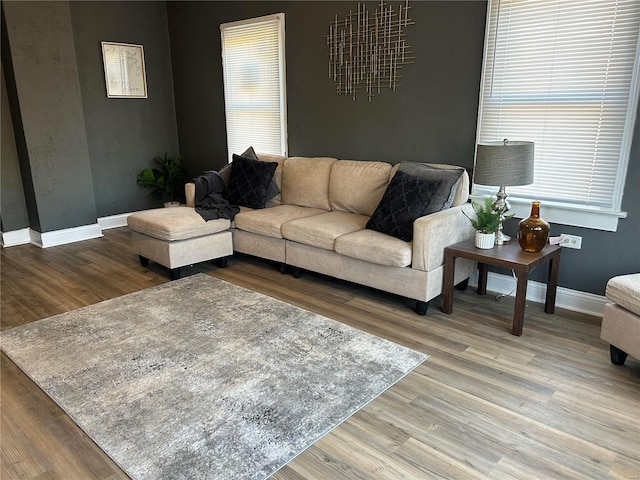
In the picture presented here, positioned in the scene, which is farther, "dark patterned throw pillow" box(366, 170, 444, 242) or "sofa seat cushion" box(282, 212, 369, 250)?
"sofa seat cushion" box(282, 212, 369, 250)

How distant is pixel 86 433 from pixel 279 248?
2176mm

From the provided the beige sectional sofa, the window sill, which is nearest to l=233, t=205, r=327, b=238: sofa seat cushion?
the beige sectional sofa

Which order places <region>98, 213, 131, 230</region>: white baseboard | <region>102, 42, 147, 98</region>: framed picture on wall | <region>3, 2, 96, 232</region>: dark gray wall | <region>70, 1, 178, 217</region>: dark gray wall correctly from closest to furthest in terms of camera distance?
1. <region>3, 2, 96, 232</region>: dark gray wall
2. <region>70, 1, 178, 217</region>: dark gray wall
3. <region>102, 42, 147, 98</region>: framed picture on wall
4. <region>98, 213, 131, 230</region>: white baseboard

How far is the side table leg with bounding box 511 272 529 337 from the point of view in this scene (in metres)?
2.76

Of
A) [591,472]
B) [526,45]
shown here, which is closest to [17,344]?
[591,472]

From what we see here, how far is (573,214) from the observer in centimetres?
317

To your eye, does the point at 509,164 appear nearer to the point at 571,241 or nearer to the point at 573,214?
the point at 573,214

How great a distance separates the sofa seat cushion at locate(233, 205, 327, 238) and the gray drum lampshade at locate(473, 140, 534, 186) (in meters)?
1.62

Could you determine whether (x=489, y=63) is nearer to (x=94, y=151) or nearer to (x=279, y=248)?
(x=279, y=248)

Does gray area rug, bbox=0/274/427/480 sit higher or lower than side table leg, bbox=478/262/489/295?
lower

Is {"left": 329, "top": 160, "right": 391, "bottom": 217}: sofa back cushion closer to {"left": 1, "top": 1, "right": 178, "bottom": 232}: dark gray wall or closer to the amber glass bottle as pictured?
the amber glass bottle

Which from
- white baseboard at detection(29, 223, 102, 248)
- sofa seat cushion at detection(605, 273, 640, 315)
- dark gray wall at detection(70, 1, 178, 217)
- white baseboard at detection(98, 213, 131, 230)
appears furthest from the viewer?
white baseboard at detection(98, 213, 131, 230)

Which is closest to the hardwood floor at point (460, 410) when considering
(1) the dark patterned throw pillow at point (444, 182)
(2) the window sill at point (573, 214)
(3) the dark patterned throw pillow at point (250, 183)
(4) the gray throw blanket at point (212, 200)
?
(2) the window sill at point (573, 214)

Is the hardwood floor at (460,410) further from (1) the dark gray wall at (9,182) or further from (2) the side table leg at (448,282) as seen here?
(1) the dark gray wall at (9,182)
